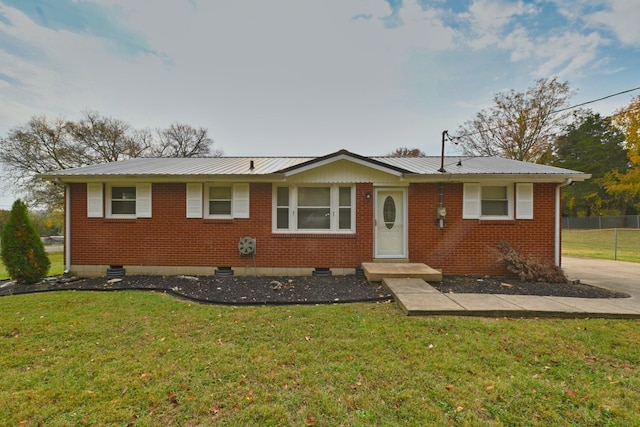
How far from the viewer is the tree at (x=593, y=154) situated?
28.9 metres

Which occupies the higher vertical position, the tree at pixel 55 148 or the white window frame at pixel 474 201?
the tree at pixel 55 148

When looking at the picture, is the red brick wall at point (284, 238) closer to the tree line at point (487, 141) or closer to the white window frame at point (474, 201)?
the white window frame at point (474, 201)

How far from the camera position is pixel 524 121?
22.2 metres

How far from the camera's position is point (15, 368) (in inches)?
120

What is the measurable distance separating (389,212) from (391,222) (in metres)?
0.30

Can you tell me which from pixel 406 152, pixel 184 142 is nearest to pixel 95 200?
pixel 184 142

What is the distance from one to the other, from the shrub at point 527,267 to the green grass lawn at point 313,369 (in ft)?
9.21

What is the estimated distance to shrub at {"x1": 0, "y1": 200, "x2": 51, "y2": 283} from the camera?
6773 mm

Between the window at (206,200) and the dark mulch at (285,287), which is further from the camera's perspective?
the window at (206,200)

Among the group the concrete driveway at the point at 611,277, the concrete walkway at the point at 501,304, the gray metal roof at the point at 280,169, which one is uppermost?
the gray metal roof at the point at 280,169

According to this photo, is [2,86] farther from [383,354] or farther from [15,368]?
[383,354]

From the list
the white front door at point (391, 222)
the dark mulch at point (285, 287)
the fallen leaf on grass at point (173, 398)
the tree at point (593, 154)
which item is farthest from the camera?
the tree at point (593, 154)

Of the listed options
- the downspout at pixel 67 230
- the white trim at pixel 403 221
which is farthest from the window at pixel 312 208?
the downspout at pixel 67 230

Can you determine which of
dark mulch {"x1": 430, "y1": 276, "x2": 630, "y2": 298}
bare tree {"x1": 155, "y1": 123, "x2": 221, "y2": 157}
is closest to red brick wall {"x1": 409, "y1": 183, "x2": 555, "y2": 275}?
dark mulch {"x1": 430, "y1": 276, "x2": 630, "y2": 298}
